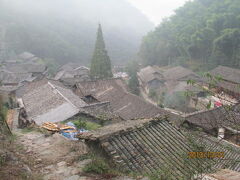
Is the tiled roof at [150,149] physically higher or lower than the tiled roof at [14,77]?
higher

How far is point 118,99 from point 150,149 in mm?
15668

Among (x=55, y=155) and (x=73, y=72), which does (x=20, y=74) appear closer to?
(x=73, y=72)

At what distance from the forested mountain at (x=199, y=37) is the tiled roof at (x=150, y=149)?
36.7 metres

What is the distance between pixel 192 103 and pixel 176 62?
75.9 ft

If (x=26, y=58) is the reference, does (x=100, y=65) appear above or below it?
above

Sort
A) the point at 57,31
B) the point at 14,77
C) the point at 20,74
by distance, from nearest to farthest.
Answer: the point at 14,77 → the point at 20,74 → the point at 57,31

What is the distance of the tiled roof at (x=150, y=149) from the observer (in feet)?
15.3

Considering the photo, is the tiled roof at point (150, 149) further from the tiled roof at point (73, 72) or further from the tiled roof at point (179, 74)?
the tiled roof at point (73, 72)

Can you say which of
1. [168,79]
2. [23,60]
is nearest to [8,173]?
[168,79]

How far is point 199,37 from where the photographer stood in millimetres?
42250

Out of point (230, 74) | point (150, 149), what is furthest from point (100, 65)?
point (150, 149)

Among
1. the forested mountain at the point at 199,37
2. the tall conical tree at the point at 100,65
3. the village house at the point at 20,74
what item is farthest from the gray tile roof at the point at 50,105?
the forested mountain at the point at 199,37

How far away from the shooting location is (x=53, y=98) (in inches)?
579

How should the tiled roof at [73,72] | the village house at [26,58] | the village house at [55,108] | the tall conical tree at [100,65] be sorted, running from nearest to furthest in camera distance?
the village house at [55,108] → the tall conical tree at [100,65] → the tiled roof at [73,72] → the village house at [26,58]
